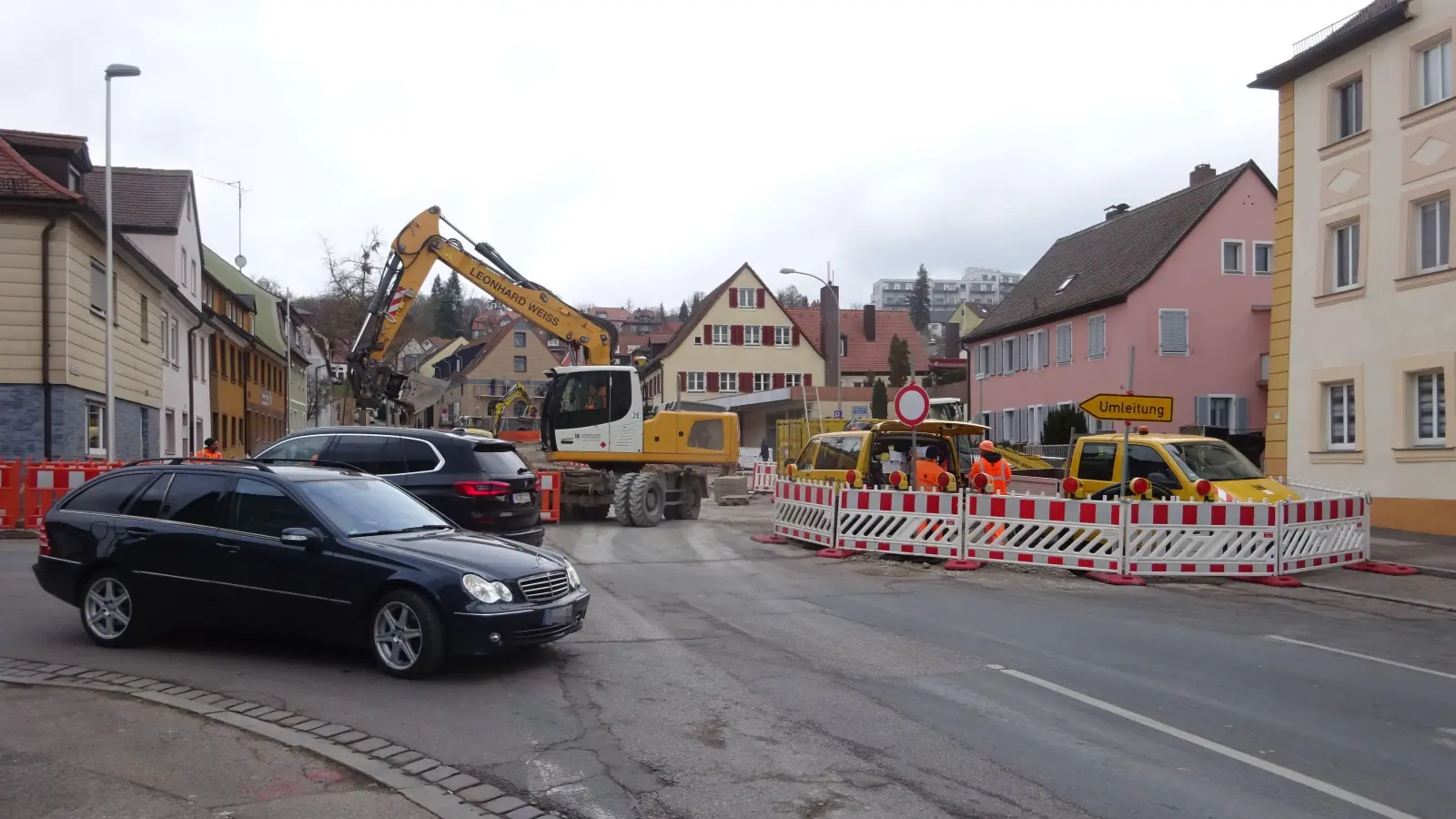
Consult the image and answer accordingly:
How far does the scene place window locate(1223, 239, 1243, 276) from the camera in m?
38.7

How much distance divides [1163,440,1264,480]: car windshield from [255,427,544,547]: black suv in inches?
353

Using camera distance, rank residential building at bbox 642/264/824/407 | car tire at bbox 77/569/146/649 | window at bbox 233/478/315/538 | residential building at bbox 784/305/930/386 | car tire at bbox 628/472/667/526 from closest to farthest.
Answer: window at bbox 233/478/315/538 → car tire at bbox 77/569/146/649 → car tire at bbox 628/472/667/526 → residential building at bbox 642/264/824/407 → residential building at bbox 784/305/930/386

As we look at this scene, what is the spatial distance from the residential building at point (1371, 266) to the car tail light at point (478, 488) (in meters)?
16.6

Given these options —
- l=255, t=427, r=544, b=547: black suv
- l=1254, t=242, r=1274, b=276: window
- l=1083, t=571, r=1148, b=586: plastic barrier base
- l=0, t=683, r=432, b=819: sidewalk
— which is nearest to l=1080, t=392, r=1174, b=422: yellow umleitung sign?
l=1083, t=571, r=1148, b=586: plastic barrier base

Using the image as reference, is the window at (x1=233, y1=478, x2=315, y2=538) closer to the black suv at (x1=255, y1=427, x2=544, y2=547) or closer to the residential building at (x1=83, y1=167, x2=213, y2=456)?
the black suv at (x1=255, y1=427, x2=544, y2=547)

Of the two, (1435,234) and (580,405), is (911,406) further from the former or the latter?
(1435,234)

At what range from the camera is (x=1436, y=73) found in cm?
2081

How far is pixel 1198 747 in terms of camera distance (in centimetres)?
665

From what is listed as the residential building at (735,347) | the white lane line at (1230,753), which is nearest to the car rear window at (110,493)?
the white lane line at (1230,753)

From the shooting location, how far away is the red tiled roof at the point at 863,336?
7212 centimetres

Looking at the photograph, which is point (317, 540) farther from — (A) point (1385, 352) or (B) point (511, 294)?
(A) point (1385, 352)

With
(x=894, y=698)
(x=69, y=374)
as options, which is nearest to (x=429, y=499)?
(x=894, y=698)

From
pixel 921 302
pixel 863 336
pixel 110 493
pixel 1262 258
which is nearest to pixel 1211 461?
pixel 110 493

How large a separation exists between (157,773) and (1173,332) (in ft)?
122
